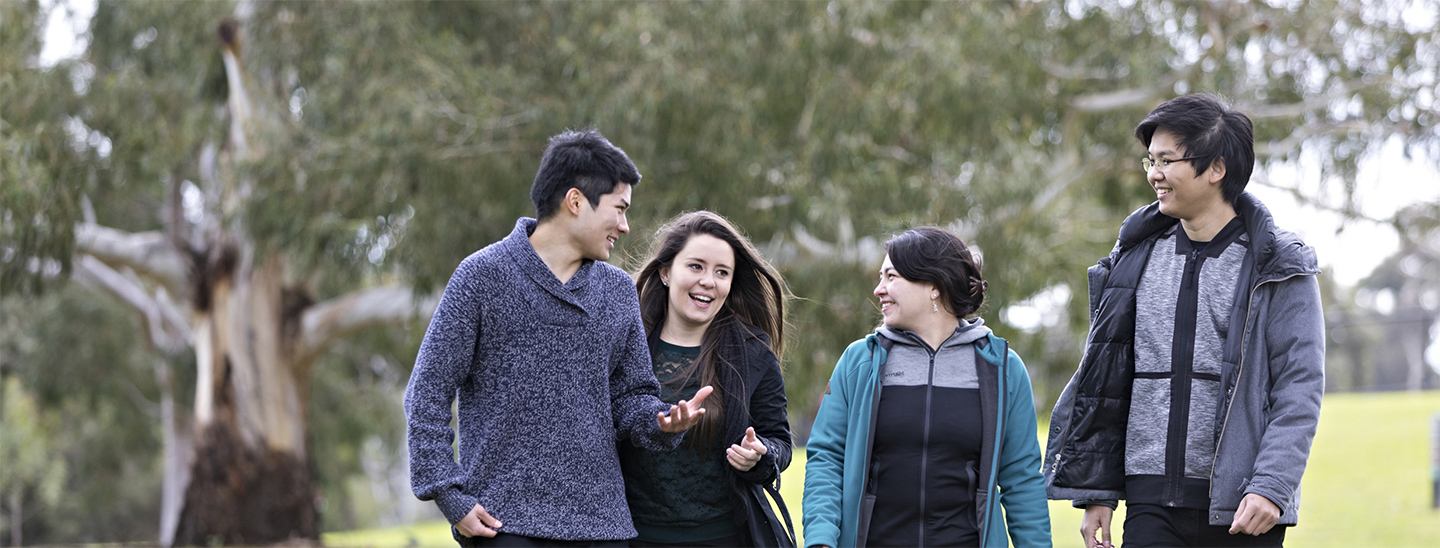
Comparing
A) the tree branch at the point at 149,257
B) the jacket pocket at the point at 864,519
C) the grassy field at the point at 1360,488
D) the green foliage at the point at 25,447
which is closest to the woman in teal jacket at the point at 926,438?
the jacket pocket at the point at 864,519

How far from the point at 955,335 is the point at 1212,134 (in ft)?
2.47

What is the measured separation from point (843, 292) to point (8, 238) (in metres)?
6.72

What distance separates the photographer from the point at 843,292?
976cm

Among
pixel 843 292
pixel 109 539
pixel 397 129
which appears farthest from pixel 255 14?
pixel 109 539

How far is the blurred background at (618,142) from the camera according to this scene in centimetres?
945

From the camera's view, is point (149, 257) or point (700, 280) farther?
point (149, 257)

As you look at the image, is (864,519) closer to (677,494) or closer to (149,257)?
(677,494)

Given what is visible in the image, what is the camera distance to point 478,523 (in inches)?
103

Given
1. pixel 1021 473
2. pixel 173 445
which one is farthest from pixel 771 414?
pixel 173 445

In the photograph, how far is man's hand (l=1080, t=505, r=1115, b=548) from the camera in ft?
9.35

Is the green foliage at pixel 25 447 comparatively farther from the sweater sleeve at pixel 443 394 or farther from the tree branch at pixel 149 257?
the sweater sleeve at pixel 443 394

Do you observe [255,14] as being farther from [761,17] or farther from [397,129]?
[761,17]

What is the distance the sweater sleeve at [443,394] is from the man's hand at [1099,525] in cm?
144

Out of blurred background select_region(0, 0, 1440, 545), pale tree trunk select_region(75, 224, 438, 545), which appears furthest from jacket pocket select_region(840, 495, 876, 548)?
pale tree trunk select_region(75, 224, 438, 545)
